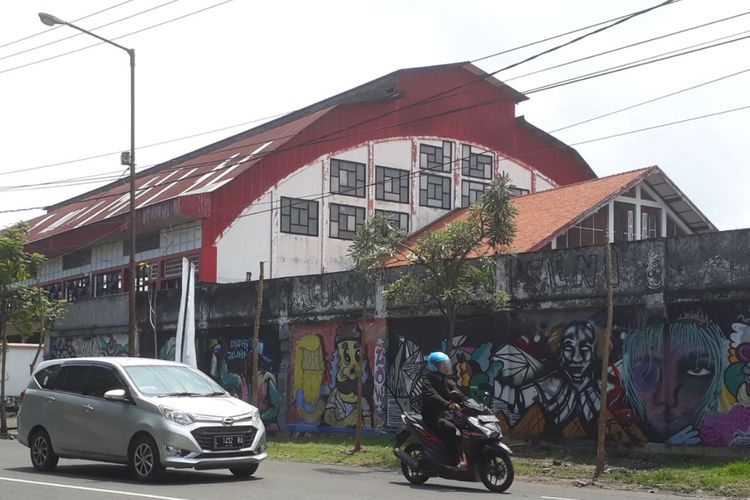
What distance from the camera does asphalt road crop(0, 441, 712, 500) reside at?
40.0 ft

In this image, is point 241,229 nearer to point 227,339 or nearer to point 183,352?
point 227,339

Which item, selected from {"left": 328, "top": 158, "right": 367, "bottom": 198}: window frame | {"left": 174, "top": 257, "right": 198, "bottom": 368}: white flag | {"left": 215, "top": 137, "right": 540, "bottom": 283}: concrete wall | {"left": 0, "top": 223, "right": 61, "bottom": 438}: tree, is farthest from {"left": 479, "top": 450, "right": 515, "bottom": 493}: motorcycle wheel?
{"left": 328, "top": 158, "right": 367, "bottom": 198}: window frame

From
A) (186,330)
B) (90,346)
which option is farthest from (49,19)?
(90,346)

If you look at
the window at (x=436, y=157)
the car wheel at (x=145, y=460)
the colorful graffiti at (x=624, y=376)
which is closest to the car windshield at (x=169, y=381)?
the car wheel at (x=145, y=460)

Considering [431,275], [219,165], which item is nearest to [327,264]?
[219,165]

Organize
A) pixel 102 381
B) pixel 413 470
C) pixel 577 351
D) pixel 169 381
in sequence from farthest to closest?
pixel 577 351
pixel 102 381
pixel 169 381
pixel 413 470

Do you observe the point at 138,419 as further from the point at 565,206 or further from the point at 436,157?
the point at 436,157

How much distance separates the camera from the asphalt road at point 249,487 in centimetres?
1218

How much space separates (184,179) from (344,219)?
6717 mm

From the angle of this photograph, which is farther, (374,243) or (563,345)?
(563,345)

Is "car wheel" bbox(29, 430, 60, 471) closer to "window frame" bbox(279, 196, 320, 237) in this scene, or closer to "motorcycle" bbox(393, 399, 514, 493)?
"motorcycle" bbox(393, 399, 514, 493)

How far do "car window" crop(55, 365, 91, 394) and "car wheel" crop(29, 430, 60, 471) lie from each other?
0.74 metres

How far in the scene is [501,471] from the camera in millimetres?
13305

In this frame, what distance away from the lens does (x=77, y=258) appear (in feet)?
154
